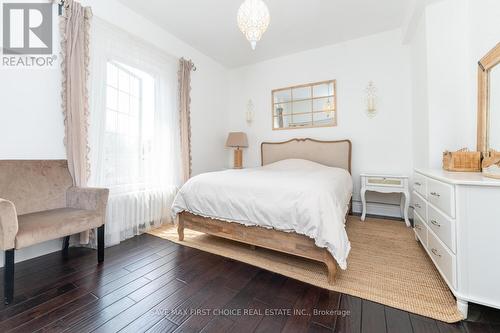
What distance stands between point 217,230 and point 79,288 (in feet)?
3.62

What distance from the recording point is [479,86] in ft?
6.25

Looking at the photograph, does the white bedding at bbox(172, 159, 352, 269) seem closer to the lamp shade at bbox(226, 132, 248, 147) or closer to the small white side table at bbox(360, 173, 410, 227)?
the small white side table at bbox(360, 173, 410, 227)

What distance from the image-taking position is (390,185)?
9.31ft

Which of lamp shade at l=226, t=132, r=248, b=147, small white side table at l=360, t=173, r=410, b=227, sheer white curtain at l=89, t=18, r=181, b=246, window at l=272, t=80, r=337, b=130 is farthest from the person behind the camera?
lamp shade at l=226, t=132, r=248, b=147

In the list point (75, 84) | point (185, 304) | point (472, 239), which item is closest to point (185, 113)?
point (75, 84)

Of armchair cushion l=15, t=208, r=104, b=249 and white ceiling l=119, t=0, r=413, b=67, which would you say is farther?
white ceiling l=119, t=0, r=413, b=67

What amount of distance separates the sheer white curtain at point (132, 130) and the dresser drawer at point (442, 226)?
2907 mm

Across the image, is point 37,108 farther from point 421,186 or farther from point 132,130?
point 421,186

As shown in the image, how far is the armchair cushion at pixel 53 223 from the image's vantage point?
143cm

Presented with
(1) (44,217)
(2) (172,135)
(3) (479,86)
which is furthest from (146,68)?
(3) (479,86)

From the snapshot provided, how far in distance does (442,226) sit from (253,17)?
6.84 ft

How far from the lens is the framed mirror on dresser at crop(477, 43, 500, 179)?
1676mm

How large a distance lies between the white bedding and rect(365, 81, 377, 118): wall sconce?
2.02 m

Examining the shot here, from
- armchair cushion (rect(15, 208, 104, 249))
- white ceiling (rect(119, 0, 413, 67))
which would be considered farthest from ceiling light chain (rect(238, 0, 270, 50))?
armchair cushion (rect(15, 208, 104, 249))
